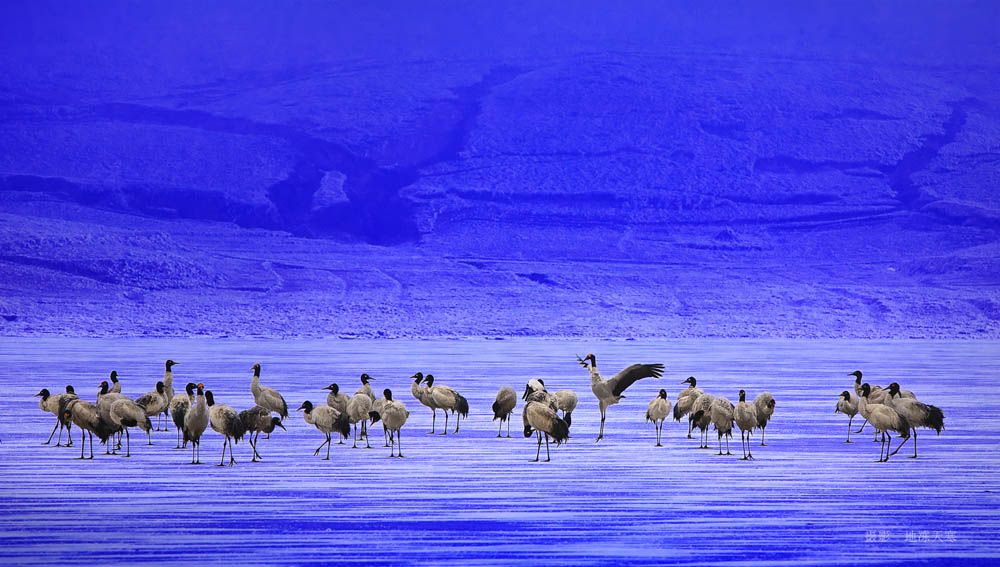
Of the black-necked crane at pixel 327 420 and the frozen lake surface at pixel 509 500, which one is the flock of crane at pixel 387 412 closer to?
the black-necked crane at pixel 327 420

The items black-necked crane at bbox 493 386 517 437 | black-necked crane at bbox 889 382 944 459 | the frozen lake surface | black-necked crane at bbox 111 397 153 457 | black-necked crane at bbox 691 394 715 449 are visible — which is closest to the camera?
the frozen lake surface

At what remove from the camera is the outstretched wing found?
16.2 m

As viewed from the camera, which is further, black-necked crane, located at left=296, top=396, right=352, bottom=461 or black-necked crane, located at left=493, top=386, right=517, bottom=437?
black-necked crane, located at left=493, top=386, right=517, bottom=437

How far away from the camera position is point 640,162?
129 meters

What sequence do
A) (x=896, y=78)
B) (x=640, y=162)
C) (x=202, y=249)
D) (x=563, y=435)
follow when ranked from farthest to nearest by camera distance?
(x=896, y=78), (x=640, y=162), (x=202, y=249), (x=563, y=435)

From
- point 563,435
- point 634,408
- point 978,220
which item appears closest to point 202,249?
point 978,220

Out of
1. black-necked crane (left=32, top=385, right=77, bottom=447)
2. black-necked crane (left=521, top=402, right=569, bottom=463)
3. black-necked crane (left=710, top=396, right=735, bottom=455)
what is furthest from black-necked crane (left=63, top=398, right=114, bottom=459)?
black-necked crane (left=710, top=396, right=735, bottom=455)

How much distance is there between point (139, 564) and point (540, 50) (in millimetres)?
154477

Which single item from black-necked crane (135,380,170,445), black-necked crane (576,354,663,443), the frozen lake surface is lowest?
the frozen lake surface

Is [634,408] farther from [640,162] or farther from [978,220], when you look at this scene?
[640,162]

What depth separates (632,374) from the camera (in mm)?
16500

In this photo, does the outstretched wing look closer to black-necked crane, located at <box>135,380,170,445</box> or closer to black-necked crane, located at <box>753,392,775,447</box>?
black-necked crane, located at <box>753,392,775,447</box>

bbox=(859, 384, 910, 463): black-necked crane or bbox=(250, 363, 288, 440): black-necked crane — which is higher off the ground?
bbox=(250, 363, 288, 440): black-necked crane

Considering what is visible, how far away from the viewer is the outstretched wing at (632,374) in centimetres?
1622
